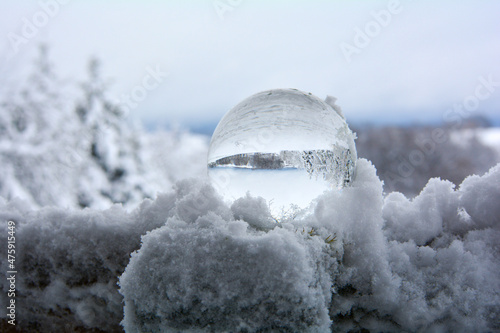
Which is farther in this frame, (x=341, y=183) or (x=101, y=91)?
(x=101, y=91)

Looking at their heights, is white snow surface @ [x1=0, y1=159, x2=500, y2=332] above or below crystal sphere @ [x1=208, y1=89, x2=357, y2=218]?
below

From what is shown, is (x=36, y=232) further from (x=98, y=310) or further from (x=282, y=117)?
(x=282, y=117)

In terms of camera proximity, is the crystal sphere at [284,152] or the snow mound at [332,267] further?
the crystal sphere at [284,152]

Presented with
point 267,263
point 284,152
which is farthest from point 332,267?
point 284,152

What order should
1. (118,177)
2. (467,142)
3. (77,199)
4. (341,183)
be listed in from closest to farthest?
(341,183) < (77,199) < (118,177) < (467,142)

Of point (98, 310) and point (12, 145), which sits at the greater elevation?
point (12, 145)

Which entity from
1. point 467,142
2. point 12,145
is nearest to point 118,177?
point 12,145
